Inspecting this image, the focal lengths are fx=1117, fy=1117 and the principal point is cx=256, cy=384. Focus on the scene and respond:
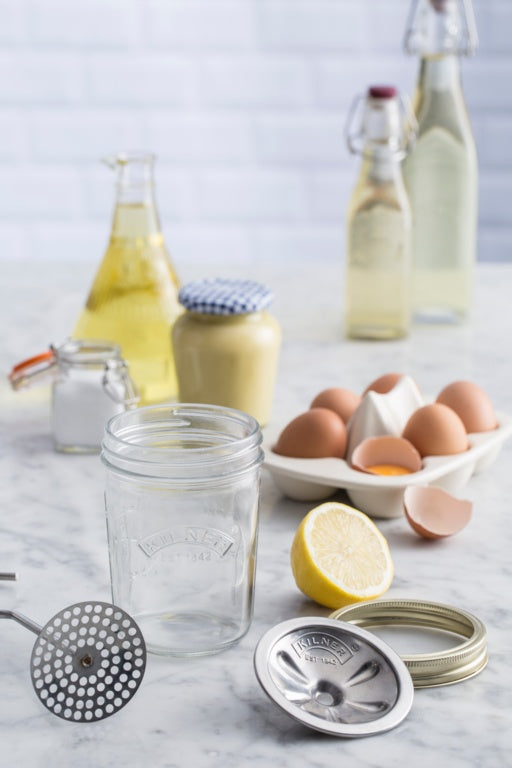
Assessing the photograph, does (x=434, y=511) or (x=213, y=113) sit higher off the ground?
(x=213, y=113)

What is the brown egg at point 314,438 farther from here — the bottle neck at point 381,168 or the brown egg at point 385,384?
the bottle neck at point 381,168

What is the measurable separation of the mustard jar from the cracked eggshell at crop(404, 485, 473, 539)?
0.29 m

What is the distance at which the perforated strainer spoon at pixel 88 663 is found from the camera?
2.19 ft

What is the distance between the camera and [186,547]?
77 centimetres

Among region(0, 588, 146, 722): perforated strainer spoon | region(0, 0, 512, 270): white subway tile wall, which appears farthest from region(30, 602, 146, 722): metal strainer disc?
region(0, 0, 512, 270): white subway tile wall

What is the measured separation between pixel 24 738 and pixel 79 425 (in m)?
0.54

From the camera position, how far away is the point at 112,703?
0.67m

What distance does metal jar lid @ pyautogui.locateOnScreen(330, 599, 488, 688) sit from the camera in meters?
0.70

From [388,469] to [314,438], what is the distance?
0.24ft

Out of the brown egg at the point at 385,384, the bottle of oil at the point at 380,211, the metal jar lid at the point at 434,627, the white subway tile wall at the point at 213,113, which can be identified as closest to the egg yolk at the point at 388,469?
the brown egg at the point at 385,384

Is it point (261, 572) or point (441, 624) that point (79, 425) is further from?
point (441, 624)

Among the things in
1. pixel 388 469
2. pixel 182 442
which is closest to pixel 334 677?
pixel 182 442

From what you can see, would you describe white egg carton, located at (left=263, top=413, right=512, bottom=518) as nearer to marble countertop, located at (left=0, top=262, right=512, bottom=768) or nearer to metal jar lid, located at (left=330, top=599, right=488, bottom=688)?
marble countertop, located at (left=0, top=262, right=512, bottom=768)

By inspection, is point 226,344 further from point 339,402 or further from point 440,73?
point 440,73
